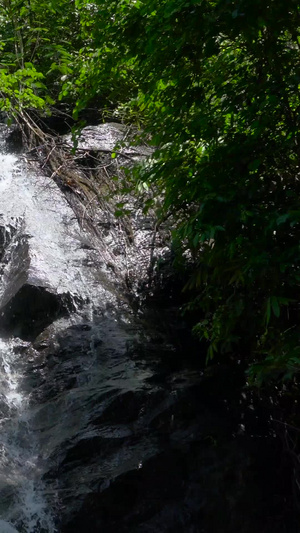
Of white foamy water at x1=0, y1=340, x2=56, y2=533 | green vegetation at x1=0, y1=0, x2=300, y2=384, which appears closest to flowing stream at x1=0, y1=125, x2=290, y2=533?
white foamy water at x1=0, y1=340, x2=56, y2=533

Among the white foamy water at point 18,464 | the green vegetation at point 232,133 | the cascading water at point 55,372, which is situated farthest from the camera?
the cascading water at point 55,372

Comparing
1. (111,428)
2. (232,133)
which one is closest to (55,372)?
(111,428)

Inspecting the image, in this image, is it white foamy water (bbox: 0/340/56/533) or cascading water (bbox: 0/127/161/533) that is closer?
white foamy water (bbox: 0/340/56/533)

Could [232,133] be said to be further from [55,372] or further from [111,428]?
[55,372]

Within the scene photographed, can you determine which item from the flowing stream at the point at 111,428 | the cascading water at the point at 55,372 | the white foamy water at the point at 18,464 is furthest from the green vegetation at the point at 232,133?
the white foamy water at the point at 18,464

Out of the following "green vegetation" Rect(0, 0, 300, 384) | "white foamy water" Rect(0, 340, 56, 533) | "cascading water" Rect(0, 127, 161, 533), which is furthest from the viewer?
"cascading water" Rect(0, 127, 161, 533)

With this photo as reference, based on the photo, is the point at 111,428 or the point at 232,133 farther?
the point at 111,428

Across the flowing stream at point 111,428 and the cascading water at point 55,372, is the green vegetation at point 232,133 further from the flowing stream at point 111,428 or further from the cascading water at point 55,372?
the cascading water at point 55,372

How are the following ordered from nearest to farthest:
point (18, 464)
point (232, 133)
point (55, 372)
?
point (232, 133) < point (18, 464) < point (55, 372)

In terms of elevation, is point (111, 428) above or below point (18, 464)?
above

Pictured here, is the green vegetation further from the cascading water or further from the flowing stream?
the cascading water

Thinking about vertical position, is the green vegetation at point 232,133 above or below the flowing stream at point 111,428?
above

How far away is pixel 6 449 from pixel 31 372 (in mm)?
726

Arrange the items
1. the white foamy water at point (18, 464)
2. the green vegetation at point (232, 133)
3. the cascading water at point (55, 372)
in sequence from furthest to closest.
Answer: the cascading water at point (55, 372) → the white foamy water at point (18, 464) → the green vegetation at point (232, 133)
